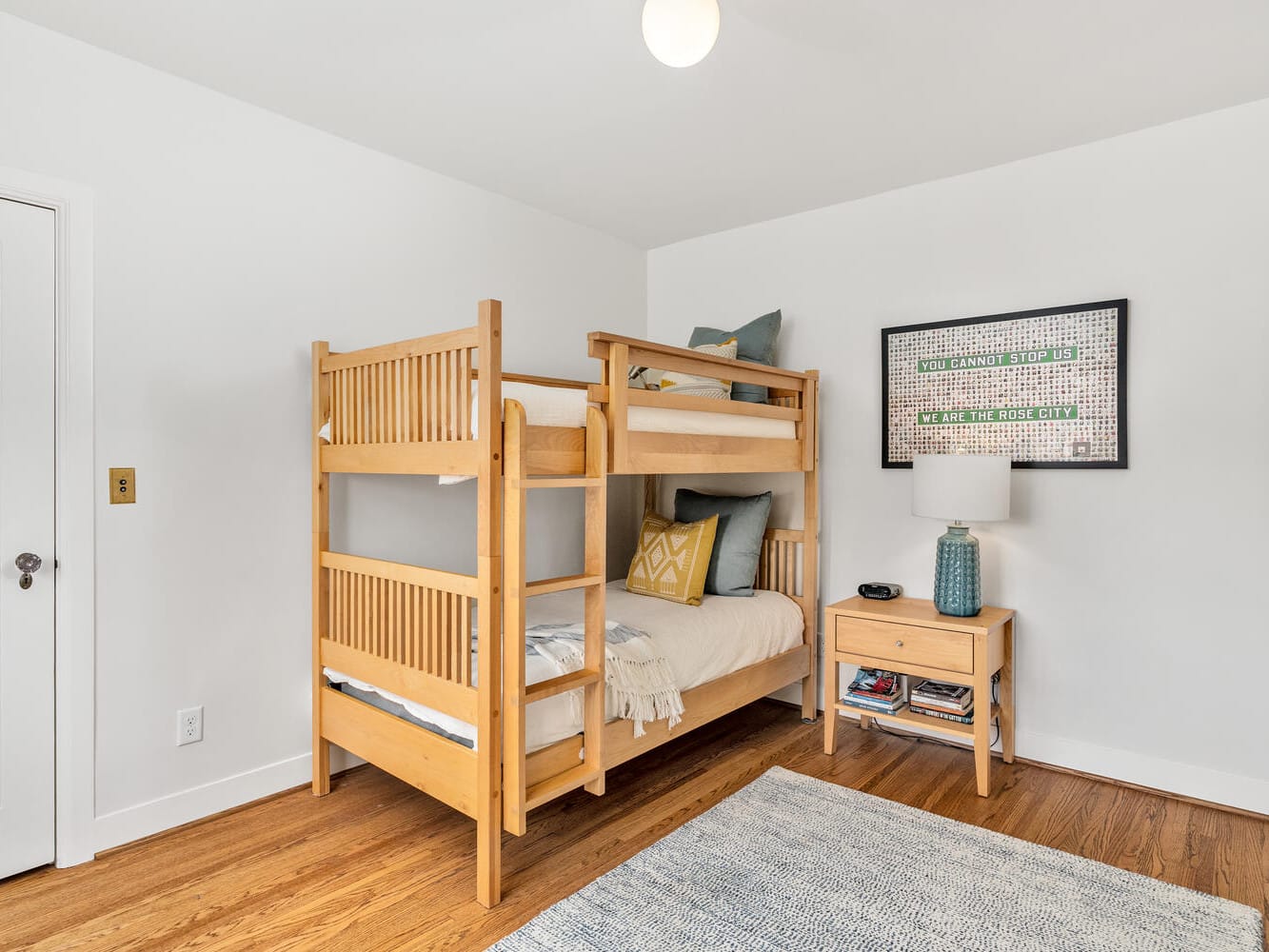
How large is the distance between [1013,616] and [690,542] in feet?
4.41

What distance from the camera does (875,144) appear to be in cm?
281

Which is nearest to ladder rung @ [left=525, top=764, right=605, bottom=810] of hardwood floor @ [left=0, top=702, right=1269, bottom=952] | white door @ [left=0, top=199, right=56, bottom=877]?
hardwood floor @ [left=0, top=702, right=1269, bottom=952]

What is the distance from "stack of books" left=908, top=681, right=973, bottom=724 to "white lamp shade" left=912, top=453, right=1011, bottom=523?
0.73 meters

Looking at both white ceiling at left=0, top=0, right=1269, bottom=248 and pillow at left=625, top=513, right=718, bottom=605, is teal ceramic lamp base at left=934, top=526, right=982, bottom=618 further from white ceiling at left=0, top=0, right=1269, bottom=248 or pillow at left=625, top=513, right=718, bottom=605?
white ceiling at left=0, top=0, right=1269, bottom=248

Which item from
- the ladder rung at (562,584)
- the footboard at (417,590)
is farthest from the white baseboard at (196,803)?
the ladder rung at (562,584)

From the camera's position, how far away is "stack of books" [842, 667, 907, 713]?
3.00 meters

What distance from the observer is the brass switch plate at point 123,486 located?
2248 millimetres

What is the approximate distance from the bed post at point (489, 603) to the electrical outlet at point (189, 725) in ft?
3.59

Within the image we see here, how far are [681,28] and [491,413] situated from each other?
3.32 ft

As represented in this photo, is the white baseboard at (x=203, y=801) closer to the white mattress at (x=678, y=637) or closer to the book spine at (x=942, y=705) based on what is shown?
the white mattress at (x=678, y=637)

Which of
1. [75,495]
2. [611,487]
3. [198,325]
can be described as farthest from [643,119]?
[75,495]

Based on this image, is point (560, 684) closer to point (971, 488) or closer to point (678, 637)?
point (678, 637)

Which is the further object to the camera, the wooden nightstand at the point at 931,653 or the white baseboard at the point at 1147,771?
the wooden nightstand at the point at 931,653

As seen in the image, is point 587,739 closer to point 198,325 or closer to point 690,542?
point 690,542
